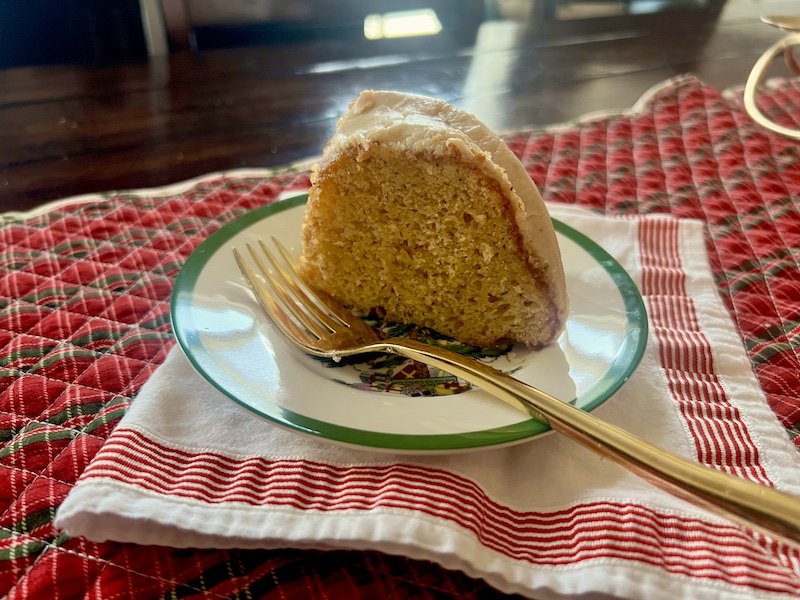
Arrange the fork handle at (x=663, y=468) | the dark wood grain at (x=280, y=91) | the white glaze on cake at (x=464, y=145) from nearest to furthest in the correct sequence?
the fork handle at (x=663, y=468) → the white glaze on cake at (x=464, y=145) → the dark wood grain at (x=280, y=91)

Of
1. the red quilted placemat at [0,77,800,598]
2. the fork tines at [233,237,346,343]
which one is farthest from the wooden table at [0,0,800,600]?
the fork tines at [233,237,346,343]

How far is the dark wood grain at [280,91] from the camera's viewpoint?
1138mm

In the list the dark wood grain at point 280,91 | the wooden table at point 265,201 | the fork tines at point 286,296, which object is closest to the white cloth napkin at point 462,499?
the wooden table at point 265,201

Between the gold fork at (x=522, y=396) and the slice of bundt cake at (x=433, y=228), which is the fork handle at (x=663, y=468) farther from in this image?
the slice of bundt cake at (x=433, y=228)

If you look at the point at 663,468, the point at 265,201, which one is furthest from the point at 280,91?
the point at 663,468

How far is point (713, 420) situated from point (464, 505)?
0.88ft

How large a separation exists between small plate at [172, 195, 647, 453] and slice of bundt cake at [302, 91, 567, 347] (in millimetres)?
54

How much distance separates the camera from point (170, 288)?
78 centimetres

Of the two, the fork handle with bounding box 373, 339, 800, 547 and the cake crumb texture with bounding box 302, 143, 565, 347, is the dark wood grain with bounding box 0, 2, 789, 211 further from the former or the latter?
the fork handle with bounding box 373, 339, 800, 547

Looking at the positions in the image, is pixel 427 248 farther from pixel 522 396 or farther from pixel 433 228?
pixel 522 396

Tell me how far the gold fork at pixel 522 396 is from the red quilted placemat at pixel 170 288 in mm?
126

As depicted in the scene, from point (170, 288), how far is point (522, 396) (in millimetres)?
467

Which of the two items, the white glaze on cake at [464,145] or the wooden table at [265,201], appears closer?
the wooden table at [265,201]

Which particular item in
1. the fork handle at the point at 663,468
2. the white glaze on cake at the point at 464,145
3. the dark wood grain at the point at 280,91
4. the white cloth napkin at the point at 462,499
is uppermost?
the white glaze on cake at the point at 464,145
